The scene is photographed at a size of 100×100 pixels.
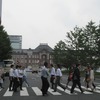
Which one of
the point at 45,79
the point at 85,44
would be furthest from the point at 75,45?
the point at 45,79

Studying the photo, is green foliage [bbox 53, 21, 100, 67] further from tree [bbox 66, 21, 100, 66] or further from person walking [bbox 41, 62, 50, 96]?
person walking [bbox 41, 62, 50, 96]

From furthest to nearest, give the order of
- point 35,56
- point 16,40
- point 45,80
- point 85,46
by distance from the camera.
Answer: point 16,40 < point 35,56 < point 85,46 < point 45,80

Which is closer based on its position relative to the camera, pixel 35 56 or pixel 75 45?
pixel 75 45

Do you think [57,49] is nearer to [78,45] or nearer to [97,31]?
[78,45]

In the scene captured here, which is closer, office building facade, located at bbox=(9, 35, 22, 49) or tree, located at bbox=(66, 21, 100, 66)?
tree, located at bbox=(66, 21, 100, 66)

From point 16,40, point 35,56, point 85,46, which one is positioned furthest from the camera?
point 16,40

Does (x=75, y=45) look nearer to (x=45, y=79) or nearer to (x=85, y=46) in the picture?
(x=85, y=46)

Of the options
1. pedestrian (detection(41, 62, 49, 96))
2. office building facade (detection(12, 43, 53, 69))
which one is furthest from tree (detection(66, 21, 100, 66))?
office building facade (detection(12, 43, 53, 69))

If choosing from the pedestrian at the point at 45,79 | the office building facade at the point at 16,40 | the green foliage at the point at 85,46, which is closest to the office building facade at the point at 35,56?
the office building facade at the point at 16,40

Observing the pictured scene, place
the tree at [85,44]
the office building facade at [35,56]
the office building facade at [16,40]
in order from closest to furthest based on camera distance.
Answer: the tree at [85,44] < the office building facade at [35,56] < the office building facade at [16,40]

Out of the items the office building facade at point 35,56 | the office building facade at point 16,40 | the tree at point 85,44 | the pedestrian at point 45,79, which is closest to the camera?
the pedestrian at point 45,79

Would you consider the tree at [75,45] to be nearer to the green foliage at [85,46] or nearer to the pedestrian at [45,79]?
the green foliage at [85,46]

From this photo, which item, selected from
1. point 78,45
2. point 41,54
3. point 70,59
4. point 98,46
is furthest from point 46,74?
point 41,54

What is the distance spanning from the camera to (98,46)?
6869cm
